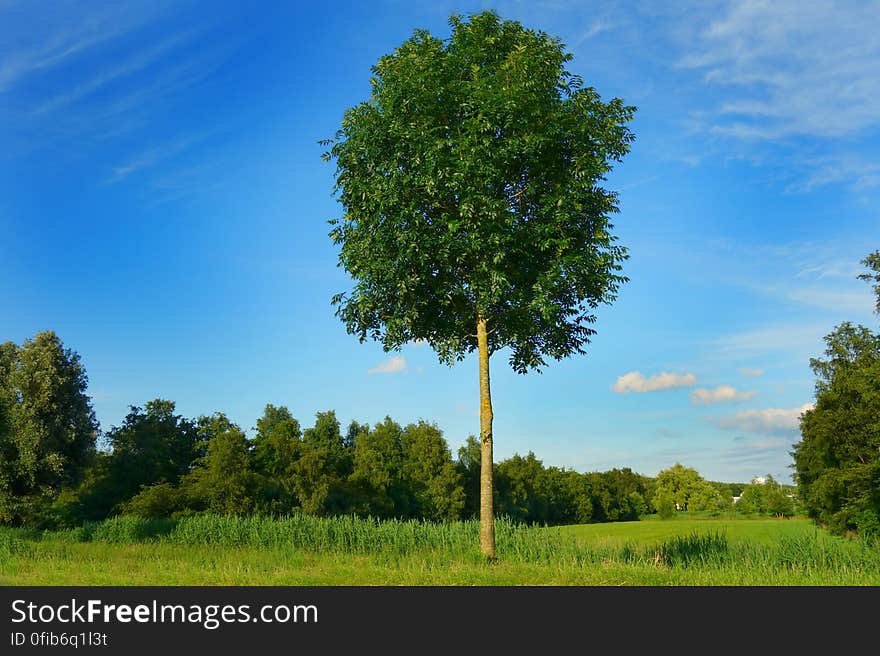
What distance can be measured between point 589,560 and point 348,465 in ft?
171

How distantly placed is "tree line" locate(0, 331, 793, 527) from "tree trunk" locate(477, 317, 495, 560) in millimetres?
3583

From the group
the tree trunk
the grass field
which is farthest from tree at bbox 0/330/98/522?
the tree trunk

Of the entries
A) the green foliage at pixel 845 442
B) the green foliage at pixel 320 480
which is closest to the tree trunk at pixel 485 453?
the green foliage at pixel 845 442

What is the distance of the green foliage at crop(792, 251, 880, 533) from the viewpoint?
42188 mm

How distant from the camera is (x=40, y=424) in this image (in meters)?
28.8

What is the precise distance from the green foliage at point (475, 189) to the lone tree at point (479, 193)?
0.04 metres

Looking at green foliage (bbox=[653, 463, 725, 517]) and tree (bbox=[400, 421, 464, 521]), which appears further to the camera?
green foliage (bbox=[653, 463, 725, 517])

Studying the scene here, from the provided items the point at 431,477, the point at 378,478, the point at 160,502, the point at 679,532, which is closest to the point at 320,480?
the point at 378,478

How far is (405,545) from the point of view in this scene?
65.9 feet

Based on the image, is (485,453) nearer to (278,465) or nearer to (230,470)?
(230,470)

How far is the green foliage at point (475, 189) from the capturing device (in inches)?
669

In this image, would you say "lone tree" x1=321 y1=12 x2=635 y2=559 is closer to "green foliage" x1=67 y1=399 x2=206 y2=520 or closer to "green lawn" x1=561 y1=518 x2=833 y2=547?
"green lawn" x1=561 y1=518 x2=833 y2=547
